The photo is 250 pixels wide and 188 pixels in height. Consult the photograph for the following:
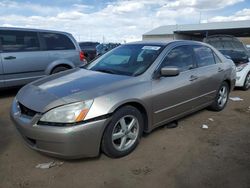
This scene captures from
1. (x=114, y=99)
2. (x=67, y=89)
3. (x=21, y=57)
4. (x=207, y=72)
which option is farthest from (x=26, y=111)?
(x=21, y=57)

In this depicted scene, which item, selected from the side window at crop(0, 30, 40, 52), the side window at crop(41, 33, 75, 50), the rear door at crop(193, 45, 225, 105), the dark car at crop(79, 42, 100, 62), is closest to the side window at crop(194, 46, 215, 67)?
the rear door at crop(193, 45, 225, 105)

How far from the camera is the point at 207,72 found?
5070 mm

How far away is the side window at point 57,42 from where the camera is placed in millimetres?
7345

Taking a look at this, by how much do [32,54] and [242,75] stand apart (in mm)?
6119

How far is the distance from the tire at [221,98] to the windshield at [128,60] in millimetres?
2072

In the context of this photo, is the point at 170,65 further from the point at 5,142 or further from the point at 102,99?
the point at 5,142

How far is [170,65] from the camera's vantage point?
431cm

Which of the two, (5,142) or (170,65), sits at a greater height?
(170,65)

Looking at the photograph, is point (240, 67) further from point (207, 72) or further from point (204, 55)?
point (207, 72)

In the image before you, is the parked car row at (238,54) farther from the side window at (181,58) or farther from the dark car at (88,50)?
the dark car at (88,50)

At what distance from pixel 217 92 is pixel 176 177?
2.93 m

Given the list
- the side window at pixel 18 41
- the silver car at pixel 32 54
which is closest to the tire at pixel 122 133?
the silver car at pixel 32 54

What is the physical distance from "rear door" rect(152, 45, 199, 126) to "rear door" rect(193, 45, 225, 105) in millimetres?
173

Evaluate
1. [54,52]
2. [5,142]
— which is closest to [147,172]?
[5,142]
